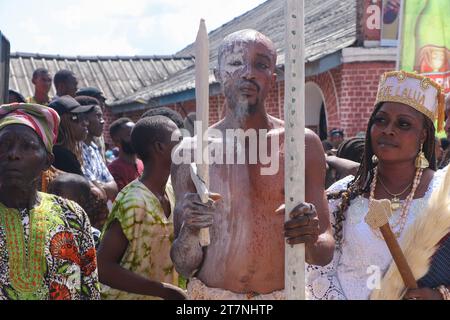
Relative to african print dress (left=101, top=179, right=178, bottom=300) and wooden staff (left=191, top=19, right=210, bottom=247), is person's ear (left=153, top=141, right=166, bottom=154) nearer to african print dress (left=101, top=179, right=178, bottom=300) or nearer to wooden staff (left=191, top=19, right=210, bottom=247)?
african print dress (left=101, top=179, right=178, bottom=300)

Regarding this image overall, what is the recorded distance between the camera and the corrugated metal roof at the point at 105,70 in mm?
17984

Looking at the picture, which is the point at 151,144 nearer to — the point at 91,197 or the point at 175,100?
the point at 91,197

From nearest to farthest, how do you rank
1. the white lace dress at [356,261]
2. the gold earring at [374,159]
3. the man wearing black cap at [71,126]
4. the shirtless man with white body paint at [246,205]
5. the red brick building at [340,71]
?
the shirtless man with white body paint at [246,205] → the white lace dress at [356,261] → the gold earring at [374,159] → the man wearing black cap at [71,126] → the red brick building at [340,71]

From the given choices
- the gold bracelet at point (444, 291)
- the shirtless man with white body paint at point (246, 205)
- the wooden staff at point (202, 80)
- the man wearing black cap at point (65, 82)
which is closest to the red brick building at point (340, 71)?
the man wearing black cap at point (65, 82)

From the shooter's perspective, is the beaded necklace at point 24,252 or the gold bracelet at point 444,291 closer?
the beaded necklace at point 24,252

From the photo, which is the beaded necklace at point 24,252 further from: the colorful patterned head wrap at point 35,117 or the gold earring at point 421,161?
the gold earring at point 421,161

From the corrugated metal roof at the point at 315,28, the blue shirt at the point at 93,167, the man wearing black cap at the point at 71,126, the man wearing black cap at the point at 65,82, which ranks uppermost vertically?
the corrugated metal roof at the point at 315,28

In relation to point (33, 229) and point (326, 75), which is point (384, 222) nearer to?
point (33, 229)

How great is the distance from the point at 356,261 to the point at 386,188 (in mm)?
350

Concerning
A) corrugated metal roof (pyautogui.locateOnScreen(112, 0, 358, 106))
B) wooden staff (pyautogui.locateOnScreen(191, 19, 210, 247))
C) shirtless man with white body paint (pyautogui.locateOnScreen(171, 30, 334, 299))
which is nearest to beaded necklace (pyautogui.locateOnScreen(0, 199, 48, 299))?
shirtless man with white body paint (pyautogui.locateOnScreen(171, 30, 334, 299))

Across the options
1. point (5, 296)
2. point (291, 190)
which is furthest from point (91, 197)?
point (291, 190)
